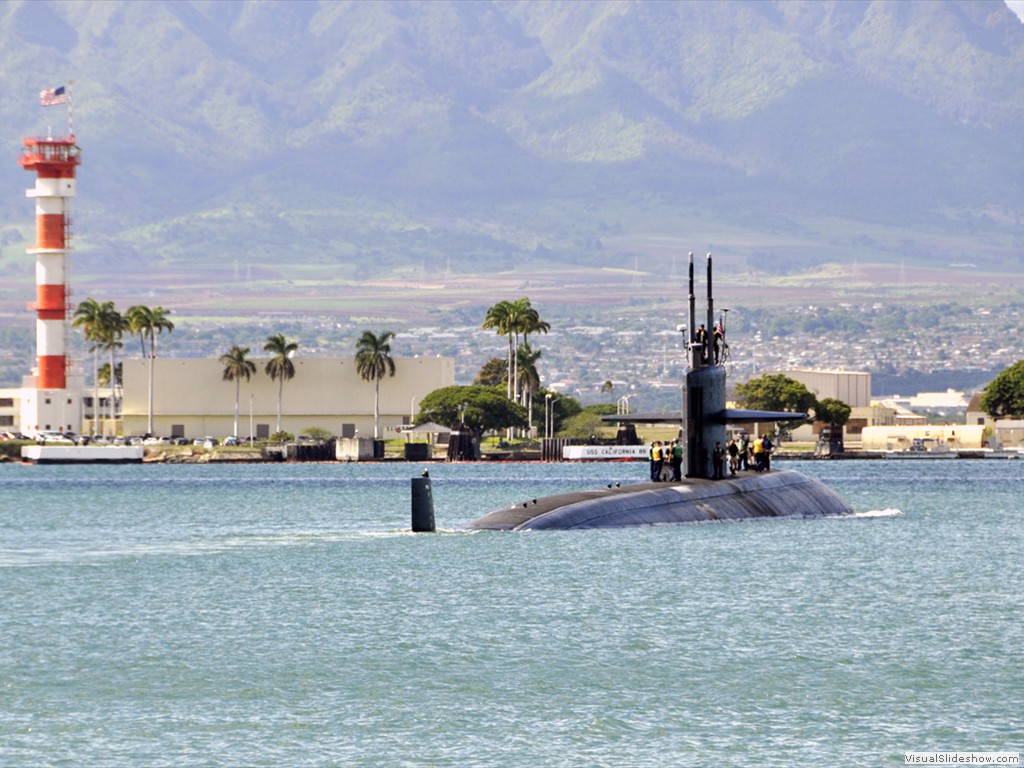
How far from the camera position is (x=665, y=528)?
155 feet

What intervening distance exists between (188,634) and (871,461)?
439 feet

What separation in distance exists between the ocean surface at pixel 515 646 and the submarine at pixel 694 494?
632 mm

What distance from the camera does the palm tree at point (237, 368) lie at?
576ft

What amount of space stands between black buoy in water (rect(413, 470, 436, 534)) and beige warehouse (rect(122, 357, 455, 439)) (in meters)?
129

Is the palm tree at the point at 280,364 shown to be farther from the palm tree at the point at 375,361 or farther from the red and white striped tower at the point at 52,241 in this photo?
the red and white striped tower at the point at 52,241

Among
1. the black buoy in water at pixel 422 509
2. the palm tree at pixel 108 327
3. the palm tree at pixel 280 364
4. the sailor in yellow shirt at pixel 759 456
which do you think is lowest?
the black buoy in water at pixel 422 509

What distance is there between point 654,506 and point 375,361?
128m

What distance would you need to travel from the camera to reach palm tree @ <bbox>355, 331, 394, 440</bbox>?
172 m

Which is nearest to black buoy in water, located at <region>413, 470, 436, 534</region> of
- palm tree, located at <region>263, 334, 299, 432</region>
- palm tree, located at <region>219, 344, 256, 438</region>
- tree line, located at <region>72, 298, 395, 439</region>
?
tree line, located at <region>72, 298, 395, 439</region>

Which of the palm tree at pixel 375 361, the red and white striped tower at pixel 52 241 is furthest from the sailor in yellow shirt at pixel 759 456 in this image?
the palm tree at pixel 375 361

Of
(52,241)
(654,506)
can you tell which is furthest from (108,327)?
(654,506)

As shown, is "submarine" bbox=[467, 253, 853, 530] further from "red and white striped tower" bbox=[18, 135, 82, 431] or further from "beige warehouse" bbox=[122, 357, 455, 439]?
"beige warehouse" bbox=[122, 357, 455, 439]

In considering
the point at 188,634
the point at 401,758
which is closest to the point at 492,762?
the point at 401,758

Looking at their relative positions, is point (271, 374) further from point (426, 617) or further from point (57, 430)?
point (426, 617)
